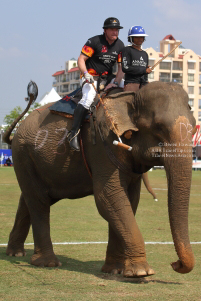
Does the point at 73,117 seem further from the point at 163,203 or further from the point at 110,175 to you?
the point at 163,203

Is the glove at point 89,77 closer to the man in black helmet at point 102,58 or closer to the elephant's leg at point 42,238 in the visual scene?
the man in black helmet at point 102,58

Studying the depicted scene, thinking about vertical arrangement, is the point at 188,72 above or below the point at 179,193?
above

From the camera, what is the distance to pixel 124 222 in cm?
731

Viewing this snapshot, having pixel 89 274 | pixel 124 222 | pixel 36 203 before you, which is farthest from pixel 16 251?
pixel 124 222

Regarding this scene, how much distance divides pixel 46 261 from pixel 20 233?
4.00ft

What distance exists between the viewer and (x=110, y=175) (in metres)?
7.54

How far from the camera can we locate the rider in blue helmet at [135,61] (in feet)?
26.5

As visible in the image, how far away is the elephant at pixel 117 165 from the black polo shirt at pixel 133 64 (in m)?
0.55

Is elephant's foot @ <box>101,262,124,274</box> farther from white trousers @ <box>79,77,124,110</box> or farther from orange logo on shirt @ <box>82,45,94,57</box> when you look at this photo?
orange logo on shirt @ <box>82,45,94,57</box>

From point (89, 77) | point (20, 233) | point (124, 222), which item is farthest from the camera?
point (20, 233)

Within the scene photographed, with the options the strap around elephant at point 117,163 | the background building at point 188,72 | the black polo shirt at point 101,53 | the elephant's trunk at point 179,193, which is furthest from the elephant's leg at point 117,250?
the background building at point 188,72

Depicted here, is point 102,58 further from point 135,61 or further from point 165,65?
point 165,65

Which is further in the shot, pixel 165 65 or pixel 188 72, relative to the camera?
pixel 188 72

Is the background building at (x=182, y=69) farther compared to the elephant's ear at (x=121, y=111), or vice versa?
the background building at (x=182, y=69)
